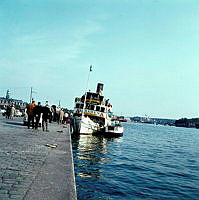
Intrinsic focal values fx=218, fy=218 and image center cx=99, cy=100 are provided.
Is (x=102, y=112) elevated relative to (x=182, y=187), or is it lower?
elevated

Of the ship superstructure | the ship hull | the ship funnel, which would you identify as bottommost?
the ship hull

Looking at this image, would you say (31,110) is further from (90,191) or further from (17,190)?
(17,190)

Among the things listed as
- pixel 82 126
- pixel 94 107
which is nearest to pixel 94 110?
pixel 94 107

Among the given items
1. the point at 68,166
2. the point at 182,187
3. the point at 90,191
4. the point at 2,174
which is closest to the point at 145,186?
the point at 182,187

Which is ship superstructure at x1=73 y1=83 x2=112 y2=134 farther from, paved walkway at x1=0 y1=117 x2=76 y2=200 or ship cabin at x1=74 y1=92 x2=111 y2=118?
paved walkway at x1=0 y1=117 x2=76 y2=200

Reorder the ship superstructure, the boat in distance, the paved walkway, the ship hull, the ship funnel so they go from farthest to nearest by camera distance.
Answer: the ship funnel → the ship superstructure → the boat in distance → the ship hull → the paved walkway

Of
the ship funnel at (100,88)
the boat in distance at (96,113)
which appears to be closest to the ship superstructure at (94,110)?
the boat in distance at (96,113)

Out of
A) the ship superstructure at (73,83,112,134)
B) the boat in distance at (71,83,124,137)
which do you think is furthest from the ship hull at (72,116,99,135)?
the ship superstructure at (73,83,112,134)

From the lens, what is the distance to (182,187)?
9195 mm

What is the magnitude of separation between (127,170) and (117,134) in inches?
832

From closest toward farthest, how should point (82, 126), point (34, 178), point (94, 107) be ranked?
1. point (34, 178)
2. point (82, 126)
3. point (94, 107)

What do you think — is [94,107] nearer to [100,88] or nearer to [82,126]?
[82,126]

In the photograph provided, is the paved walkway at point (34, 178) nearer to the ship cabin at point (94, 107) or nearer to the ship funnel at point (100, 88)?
the ship cabin at point (94, 107)

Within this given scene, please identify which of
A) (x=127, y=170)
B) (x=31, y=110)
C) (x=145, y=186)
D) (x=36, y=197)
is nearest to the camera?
(x=36, y=197)
